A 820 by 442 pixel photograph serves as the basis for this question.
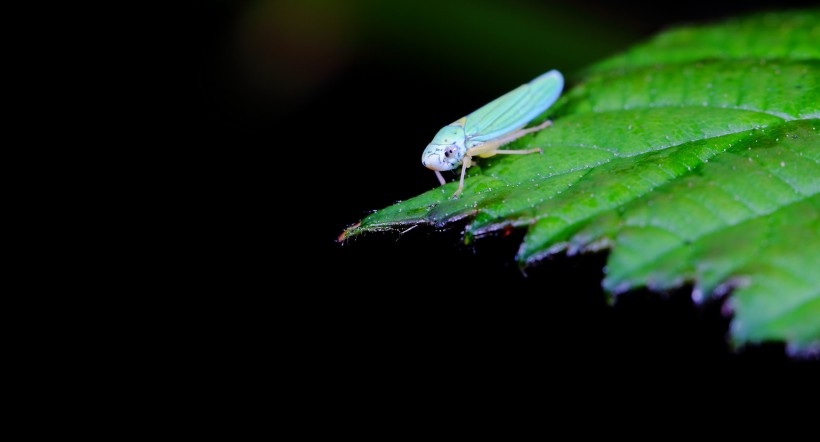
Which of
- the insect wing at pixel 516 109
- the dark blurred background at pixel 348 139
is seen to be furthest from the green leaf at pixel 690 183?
the dark blurred background at pixel 348 139

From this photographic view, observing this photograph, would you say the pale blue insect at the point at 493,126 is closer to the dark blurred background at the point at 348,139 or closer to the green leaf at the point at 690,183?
the green leaf at the point at 690,183

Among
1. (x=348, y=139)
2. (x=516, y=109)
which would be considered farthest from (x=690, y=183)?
(x=348, y=139)

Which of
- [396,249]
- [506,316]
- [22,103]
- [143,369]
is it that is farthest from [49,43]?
[506,316]

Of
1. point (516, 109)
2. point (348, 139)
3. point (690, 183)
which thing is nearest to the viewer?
point (690, 183)

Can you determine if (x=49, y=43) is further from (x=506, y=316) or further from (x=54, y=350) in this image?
(x=506, y=316)

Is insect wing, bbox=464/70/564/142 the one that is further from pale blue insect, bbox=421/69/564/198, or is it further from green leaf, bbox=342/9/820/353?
green leaf, bbox=342/9/820/353

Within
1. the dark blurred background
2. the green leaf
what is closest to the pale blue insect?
the green leaf

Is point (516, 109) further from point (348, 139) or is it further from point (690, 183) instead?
point (348, 139)

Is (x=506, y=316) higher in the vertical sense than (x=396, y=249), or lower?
lower
